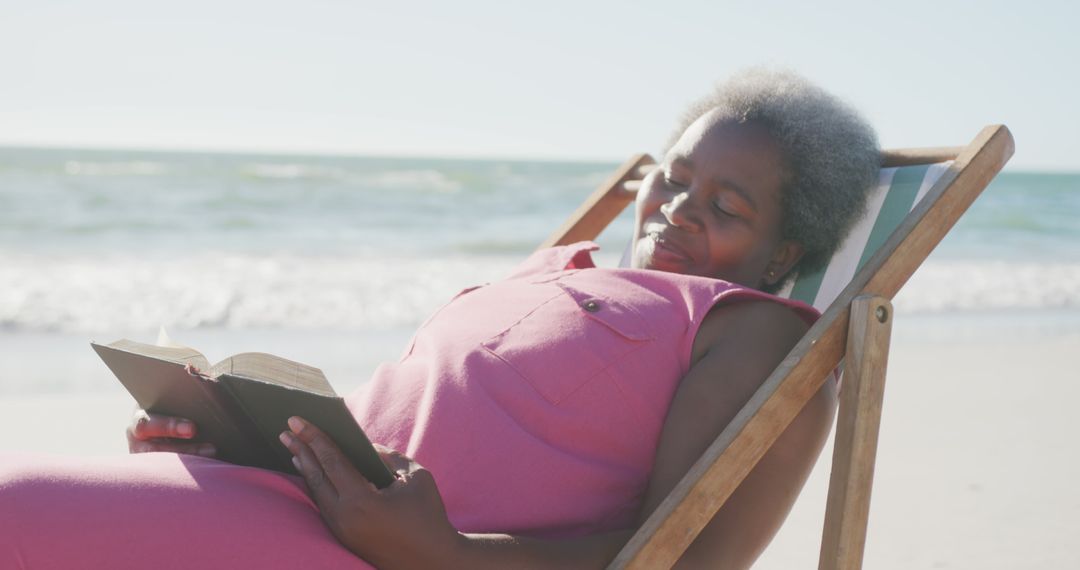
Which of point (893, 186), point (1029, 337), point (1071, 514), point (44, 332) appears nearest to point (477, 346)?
point (893, 186)

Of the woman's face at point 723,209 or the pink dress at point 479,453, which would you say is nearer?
the pink dress at point 479,453

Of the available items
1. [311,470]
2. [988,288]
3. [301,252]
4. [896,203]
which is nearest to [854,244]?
[896,203]

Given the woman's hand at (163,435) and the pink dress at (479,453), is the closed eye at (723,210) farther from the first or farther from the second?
the woman's hand at (163,435)

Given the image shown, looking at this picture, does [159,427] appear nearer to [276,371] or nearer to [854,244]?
[276,371]

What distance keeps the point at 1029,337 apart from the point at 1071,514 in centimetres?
386

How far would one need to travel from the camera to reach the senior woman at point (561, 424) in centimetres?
138

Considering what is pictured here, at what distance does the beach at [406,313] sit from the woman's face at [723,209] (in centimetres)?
146

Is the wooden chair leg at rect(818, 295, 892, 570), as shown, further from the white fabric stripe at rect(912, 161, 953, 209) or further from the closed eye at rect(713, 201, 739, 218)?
the white fabric stripe at rect(912, 161, 953, 209)

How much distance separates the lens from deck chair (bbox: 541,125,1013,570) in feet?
5.11

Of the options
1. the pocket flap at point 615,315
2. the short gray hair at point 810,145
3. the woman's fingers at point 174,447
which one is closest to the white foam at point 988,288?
the short gray hair at point 810,145

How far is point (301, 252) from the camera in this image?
455 inches

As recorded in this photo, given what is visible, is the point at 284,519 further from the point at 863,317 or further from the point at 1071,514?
→ the point at 1071,514

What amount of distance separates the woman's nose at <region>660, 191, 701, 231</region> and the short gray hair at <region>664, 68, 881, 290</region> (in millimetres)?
179

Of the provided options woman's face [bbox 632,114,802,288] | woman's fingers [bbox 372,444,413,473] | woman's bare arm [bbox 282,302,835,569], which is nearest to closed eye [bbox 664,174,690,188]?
woman's face [bbox 632,114,802,288]
